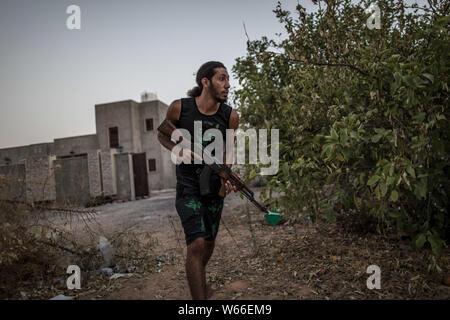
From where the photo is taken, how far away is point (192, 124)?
2.20m

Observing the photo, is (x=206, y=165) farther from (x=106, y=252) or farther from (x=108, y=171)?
(x=108, y=171)

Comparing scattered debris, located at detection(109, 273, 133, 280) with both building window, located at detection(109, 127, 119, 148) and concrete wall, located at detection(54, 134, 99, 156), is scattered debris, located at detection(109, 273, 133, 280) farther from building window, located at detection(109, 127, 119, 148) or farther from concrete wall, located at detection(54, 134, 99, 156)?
concrete wall, located at detection(54, 134, 99, 156)

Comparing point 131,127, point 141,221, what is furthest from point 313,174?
point 131,127

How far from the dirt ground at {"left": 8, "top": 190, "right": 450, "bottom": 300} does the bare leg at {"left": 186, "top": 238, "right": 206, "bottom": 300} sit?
0.49 m

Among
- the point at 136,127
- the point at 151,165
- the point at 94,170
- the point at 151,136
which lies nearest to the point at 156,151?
the point at 151,165

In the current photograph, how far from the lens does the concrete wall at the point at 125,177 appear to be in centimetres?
1280

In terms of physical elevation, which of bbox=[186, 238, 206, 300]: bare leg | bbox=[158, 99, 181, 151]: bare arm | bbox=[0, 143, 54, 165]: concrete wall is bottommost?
bbox=[186, 238, 206, 300]: bare leg

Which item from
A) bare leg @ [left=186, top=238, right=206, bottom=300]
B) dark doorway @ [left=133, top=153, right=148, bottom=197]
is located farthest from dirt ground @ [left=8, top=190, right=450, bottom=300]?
dark doorway @ [left=133, top=153, right=148, bottom=197]

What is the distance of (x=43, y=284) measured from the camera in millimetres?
2736

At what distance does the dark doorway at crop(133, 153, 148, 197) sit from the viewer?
13.4 metres

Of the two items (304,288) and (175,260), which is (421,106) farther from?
(175,260)

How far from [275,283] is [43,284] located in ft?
6.92

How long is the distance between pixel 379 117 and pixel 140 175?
40.6ft

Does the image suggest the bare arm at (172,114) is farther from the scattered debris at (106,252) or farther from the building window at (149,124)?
the building window at (149,124)
